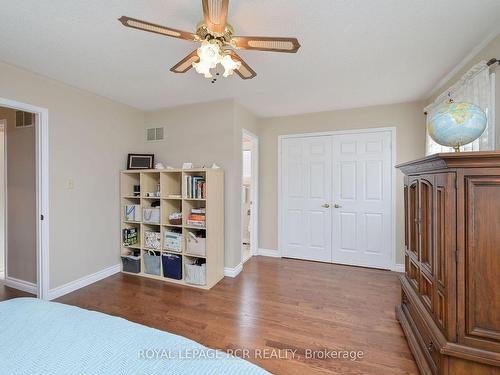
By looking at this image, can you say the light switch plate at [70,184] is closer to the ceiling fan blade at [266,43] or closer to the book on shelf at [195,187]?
the book on shelf at [195,187]

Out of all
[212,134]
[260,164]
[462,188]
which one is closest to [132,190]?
[212,134]

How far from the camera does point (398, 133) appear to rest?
129 inches

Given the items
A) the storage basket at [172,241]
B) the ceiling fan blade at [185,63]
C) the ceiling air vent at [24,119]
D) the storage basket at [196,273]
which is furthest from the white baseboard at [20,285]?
the ceiling fan blade at [185,63]

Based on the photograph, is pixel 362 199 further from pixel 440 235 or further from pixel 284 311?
pixel 440 235

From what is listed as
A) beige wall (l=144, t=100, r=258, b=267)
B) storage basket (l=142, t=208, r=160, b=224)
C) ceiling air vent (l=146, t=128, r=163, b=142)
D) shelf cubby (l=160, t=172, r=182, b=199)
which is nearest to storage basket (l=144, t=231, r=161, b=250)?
storage basket (l=142, t=208, r=160, b=224)

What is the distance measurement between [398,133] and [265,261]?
2.70 meters

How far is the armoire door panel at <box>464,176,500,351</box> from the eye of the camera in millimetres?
1189

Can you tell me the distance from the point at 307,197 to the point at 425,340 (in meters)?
2.39

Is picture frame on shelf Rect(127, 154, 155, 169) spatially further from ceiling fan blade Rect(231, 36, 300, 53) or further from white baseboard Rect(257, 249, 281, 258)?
ceiling fan blade Rect(231, 36, 300, 53)

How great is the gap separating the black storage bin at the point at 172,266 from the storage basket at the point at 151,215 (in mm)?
472

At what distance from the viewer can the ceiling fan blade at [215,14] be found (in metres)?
1.18

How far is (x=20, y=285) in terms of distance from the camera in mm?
2742

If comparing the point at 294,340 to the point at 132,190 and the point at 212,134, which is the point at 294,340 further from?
the point at 132,190

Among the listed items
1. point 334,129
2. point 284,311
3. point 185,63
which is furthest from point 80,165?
point 334,129
